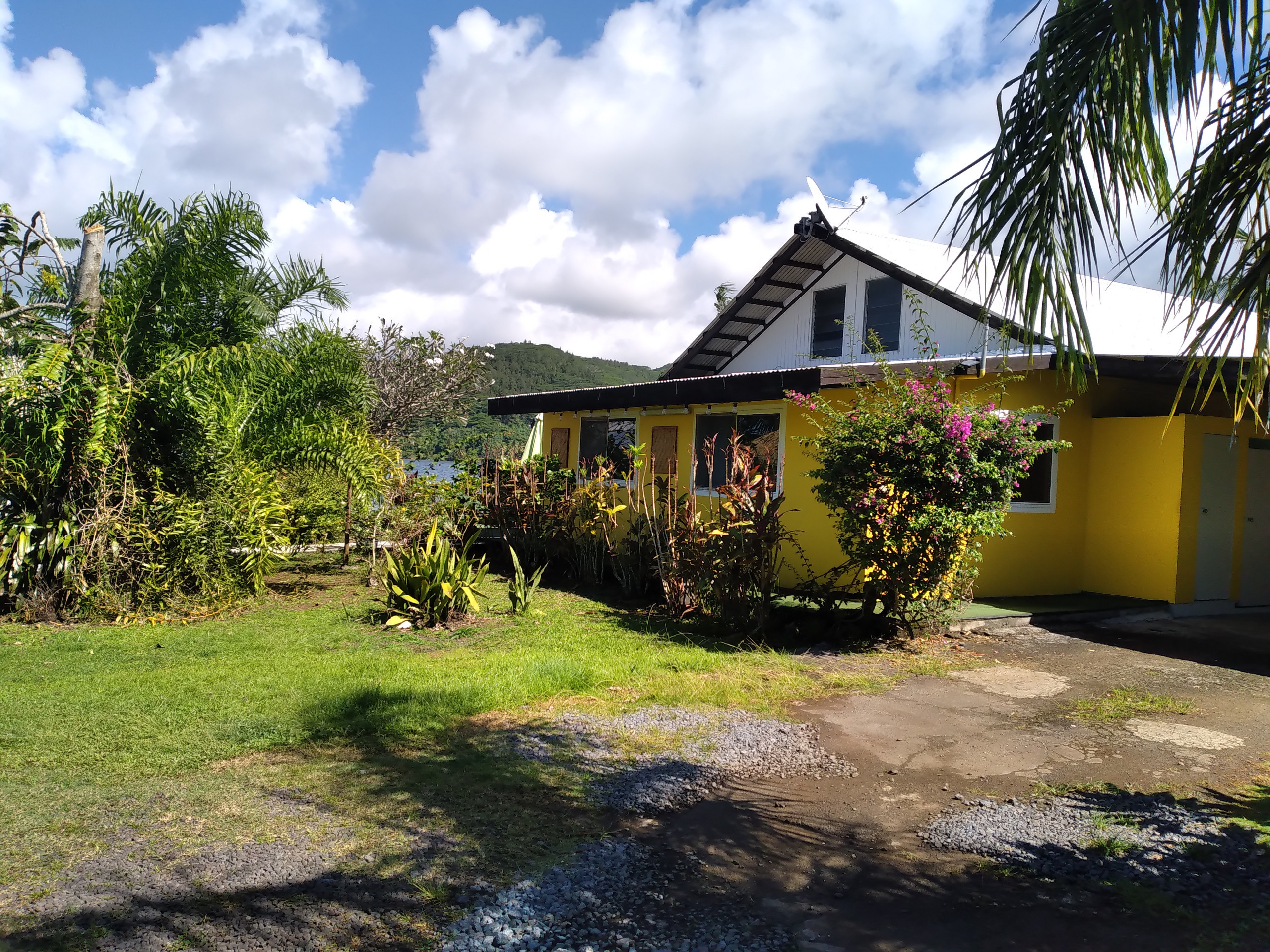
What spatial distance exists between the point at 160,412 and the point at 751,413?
6.66m

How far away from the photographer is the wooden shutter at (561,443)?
15031mm

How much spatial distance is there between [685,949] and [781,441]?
8173 millimetres

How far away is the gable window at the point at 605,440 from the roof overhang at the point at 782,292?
3.54 metres

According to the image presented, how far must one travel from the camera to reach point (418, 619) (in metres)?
8.55

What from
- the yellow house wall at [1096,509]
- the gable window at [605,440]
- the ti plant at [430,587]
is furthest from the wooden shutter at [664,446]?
the ti plant at [430,587]

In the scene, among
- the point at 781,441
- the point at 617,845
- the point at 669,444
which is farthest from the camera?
the point at 669,444

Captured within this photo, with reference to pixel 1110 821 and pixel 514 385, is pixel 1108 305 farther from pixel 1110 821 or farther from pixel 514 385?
pixel 514 385

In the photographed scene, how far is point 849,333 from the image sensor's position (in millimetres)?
14336

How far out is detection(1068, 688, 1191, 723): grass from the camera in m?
5.84

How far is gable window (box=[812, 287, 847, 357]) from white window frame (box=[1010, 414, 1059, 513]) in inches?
194

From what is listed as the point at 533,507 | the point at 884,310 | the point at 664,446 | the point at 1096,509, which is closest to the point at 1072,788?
the point at 1096,509

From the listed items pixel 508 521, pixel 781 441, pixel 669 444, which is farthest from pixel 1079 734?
pixel 508 521

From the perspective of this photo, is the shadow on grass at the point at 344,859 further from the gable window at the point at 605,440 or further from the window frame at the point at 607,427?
the gable window at the point at 605,440

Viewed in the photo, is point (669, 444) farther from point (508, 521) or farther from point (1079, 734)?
point (1079, 734)
